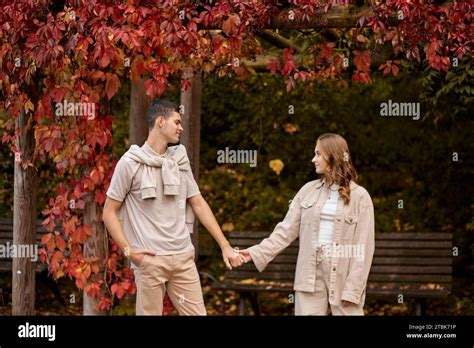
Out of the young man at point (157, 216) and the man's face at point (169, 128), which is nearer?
the young man at point (157, 216)

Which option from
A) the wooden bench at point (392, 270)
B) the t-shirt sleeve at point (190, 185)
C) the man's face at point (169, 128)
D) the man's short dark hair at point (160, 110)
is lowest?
the wooden bench at point (392, 270)

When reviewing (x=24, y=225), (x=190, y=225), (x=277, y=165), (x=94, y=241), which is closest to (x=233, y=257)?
(x=190, y=225)

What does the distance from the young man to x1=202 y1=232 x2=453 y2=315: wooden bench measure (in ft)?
10.0

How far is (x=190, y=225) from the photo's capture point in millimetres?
7773

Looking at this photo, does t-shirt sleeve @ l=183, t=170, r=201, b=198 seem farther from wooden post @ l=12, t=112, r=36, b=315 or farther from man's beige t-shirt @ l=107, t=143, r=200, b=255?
wooden post @ l=12, t=112, r=36, b=315

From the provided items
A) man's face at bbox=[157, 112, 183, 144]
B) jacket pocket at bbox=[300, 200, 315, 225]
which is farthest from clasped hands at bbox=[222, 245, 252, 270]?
man's face at bbox=[157, 112, 183, 144]

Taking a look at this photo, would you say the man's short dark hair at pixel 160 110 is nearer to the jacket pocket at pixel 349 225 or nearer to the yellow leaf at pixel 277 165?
the jacket pocket at pixel 349 225

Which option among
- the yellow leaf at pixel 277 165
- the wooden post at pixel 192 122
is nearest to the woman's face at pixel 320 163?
the wooden post at pixel 192 122

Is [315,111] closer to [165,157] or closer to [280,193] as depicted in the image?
[280,193]

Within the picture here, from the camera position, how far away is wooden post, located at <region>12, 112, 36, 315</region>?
9567 mm

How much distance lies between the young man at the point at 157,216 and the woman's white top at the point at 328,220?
0.81m

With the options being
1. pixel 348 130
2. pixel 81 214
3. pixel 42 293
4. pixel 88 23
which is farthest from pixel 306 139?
pixel 88 23

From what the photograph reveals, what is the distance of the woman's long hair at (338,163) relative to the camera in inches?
288
